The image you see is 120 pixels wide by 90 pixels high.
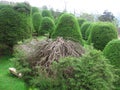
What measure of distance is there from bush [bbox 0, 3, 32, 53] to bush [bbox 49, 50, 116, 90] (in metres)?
7.11

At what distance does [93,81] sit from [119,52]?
2.86 m

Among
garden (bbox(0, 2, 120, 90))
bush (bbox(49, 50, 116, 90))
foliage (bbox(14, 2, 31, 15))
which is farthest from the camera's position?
foliage (bbox(14, 2, 31, 15))

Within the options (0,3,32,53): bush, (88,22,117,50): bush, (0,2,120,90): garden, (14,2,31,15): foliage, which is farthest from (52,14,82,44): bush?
(14,2,31,15): foliage

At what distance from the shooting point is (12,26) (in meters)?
12.9

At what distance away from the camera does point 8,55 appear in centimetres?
1370

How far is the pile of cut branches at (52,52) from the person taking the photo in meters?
7.54

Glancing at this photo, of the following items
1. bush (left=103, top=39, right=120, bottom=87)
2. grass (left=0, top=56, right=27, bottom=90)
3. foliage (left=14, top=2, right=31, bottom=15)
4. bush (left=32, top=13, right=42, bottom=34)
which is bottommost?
grass (left=0, top=56, right=27, bottom=90)

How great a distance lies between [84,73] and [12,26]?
785cm

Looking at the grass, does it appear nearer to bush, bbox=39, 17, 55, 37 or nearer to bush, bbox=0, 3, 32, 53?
bush, bbox=0, 3, 32, 53

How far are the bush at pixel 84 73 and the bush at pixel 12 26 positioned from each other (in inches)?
280

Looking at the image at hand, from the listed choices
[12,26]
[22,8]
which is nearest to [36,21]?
[22,8]

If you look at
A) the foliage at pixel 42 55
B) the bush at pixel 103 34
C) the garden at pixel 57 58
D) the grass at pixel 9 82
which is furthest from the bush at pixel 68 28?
the foliage at pixel 42 55

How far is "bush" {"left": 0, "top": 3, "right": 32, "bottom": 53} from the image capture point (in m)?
12.9

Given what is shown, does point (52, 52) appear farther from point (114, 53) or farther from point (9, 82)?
point (9, 82)
